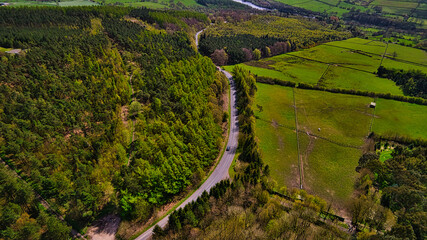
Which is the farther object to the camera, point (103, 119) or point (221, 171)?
point (103, 119)

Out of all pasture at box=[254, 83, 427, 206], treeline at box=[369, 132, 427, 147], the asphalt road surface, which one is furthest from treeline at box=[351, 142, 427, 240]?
the asphalt road surface

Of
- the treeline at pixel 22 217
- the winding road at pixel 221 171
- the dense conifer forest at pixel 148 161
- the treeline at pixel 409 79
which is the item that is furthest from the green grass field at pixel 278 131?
the treeline at pixel 409 79

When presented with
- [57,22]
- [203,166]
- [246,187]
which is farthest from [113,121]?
[57,22]

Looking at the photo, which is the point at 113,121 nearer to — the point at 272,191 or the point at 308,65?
the point at 272,191

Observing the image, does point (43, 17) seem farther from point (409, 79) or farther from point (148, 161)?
point (409, 79)

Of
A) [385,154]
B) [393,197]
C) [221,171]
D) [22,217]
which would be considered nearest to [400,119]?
[385,154]

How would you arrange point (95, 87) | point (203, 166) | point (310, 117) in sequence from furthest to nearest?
1. point (310, 117)
2. point (95, 87)
3. point (203, 166)

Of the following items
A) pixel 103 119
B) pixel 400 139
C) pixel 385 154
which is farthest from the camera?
pixel 400 139
